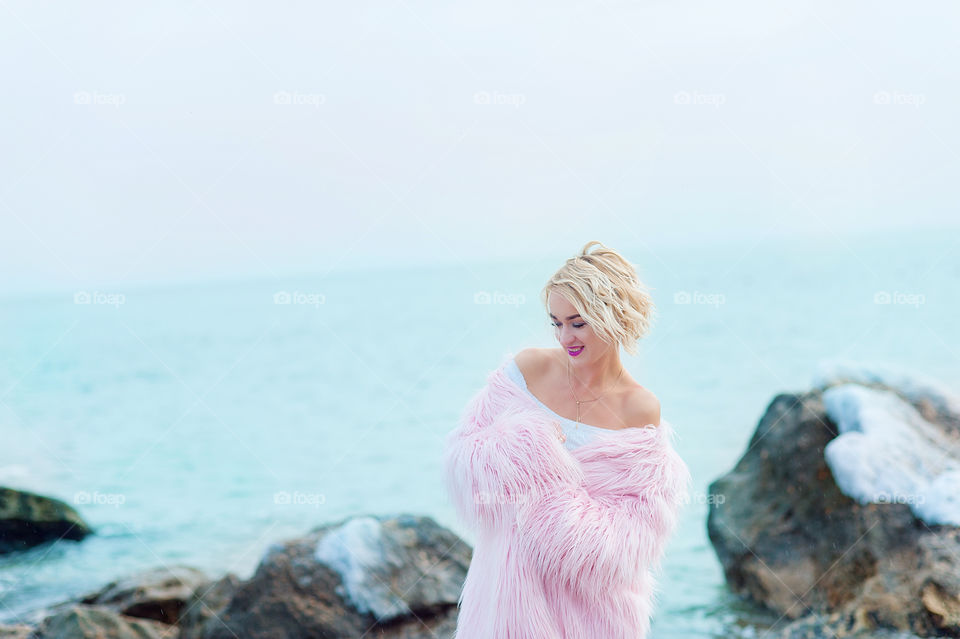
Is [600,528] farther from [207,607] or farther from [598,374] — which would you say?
[207,607]

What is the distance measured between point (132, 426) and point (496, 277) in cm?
546

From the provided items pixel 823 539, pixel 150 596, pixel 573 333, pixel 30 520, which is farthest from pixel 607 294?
Answer: pixel 30 520

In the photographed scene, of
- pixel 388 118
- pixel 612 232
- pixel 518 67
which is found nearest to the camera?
pixel 518 67

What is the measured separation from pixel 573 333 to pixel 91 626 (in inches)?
117

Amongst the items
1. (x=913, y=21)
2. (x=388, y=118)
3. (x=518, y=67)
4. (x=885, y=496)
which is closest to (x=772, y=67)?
(x=913, y=21)

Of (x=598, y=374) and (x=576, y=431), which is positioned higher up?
(x=598, y=374)

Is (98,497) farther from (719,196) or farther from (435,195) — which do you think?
(719,196)

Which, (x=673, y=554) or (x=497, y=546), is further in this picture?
(x=673, y=554)

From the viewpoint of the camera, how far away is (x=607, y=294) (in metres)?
2.24

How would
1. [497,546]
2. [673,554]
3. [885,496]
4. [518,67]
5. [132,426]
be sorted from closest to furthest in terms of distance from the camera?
[497,546] < [885,496] < [673,554] < [518,67] < [132,426]

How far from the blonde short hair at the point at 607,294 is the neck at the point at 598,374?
0.08 metres

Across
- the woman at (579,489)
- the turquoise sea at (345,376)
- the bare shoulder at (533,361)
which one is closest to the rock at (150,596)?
the turquoise sea at (345,376)

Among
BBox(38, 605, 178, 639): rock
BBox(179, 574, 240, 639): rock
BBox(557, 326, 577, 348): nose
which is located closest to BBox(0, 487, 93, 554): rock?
BBox(38, 605, 178, 639): rock

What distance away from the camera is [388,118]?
9.33m
